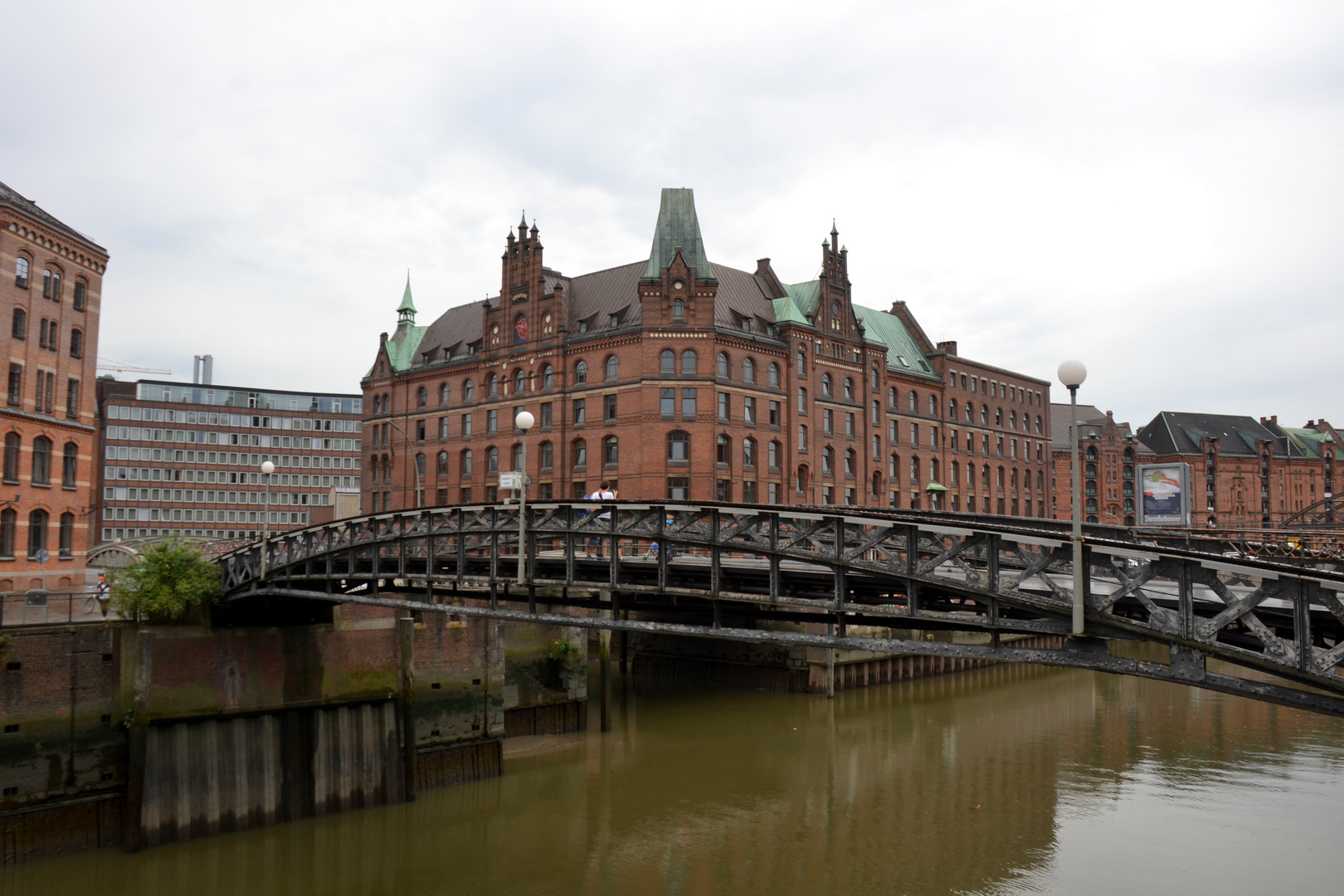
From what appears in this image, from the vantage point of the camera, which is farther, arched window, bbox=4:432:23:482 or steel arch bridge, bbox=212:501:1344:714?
arched window, bbox=4:432:23:482

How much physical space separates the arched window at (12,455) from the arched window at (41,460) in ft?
2.61

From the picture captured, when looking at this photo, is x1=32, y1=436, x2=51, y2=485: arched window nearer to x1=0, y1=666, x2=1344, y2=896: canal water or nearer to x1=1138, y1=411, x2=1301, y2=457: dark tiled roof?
x1=0, y1=666, x2=1344, y2=896: canal water

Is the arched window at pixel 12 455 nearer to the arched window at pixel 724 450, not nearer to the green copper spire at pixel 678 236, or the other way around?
the green copper spire at pixel 678 236

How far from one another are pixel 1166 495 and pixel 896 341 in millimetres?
22631

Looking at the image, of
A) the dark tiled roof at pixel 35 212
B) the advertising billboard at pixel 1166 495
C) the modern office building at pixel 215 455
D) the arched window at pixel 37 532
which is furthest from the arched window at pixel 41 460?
the advertising billboard at pixel 1166 495


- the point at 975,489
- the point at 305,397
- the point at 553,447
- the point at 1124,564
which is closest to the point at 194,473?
the point at 305,397

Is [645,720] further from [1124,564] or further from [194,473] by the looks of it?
[194,473]

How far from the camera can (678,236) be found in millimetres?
56781

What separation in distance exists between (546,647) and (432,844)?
1126cm

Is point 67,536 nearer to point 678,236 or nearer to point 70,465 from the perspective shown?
point 70,465

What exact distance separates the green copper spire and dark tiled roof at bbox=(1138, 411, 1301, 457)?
102854mm

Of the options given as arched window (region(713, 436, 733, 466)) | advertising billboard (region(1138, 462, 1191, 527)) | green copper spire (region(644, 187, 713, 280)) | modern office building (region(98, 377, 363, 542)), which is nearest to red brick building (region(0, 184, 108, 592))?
green copper spire (region(644, 187, 713, 280))

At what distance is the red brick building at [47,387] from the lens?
128ft

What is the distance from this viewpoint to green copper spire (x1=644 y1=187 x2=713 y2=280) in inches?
2211
